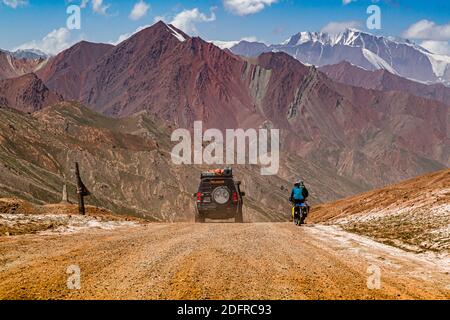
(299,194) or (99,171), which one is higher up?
(299,194)

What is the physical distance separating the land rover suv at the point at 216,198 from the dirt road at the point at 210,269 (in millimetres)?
11429

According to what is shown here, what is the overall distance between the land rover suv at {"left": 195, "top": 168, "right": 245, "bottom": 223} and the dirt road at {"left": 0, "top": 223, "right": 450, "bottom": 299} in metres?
11.4

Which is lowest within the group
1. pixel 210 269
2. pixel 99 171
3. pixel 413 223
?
pixel 99 171

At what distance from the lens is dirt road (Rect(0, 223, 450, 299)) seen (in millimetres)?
8625

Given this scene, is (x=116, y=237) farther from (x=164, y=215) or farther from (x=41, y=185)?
(x=164, y=215)

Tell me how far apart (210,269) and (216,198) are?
17087 mm

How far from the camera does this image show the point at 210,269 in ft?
33.7

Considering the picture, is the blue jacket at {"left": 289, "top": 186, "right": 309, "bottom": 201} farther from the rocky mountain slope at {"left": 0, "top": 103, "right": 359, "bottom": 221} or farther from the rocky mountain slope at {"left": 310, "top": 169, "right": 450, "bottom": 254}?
the rocky mountain slope at {"left": 0, "top": 103, "right": 359, "bottom": 221}

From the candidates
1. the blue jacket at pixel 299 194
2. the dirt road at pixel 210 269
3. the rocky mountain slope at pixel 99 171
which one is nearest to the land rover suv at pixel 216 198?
the blue jacket at pixel 299 194

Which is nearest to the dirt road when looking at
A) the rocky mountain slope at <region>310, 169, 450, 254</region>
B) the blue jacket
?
the rocky mountain slope at <region>310, 169, 450, 254</region>

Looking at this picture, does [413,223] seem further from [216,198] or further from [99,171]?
[99,171]

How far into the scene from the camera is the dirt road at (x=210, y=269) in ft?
28.3

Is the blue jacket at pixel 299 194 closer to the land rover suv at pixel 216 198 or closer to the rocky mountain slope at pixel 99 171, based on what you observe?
the land rover suv at pixel 216 198

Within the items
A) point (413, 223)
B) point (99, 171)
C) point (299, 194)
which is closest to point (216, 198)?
point (299, 194)
